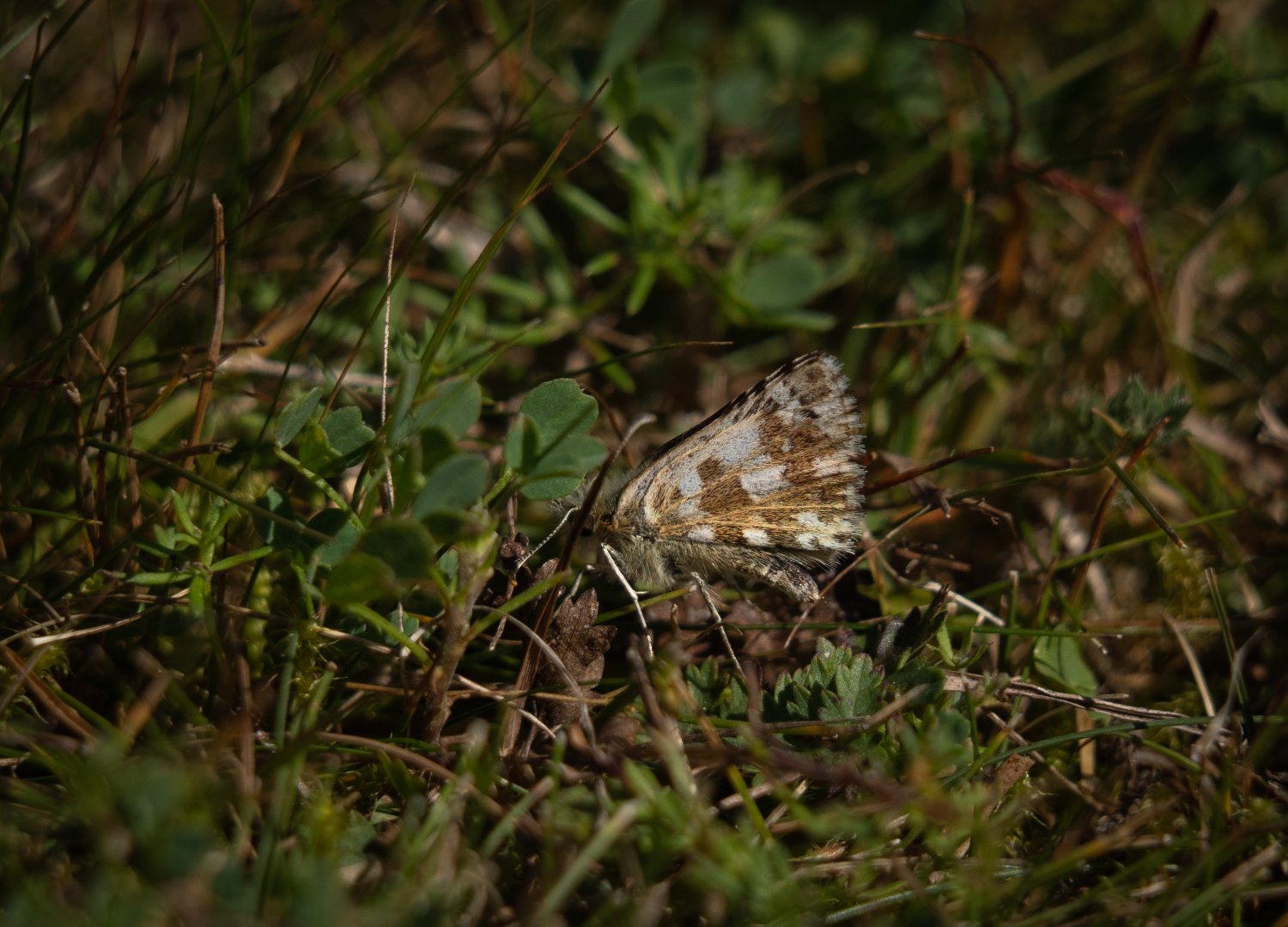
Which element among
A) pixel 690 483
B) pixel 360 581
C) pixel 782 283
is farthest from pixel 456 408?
pixel 782 283

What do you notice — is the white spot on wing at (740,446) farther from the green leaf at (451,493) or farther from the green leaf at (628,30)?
the green leaf at (628,30)

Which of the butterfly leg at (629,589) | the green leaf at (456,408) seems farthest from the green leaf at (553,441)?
the butterfly leg at (629,589)

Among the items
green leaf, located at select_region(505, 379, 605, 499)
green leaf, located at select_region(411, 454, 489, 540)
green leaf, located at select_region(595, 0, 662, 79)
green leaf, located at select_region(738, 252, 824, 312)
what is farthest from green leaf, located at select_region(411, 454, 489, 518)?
green leaf, located at select_region(595, 0, 662, 79)

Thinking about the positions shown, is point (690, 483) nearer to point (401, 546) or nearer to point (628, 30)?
point (401, 546)

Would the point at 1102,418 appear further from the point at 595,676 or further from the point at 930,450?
the point at 595,676

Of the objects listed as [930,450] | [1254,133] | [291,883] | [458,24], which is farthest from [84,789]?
[1254,133]

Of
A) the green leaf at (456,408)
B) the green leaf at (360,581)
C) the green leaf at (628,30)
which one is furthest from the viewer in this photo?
the green leaf at (628,30)
